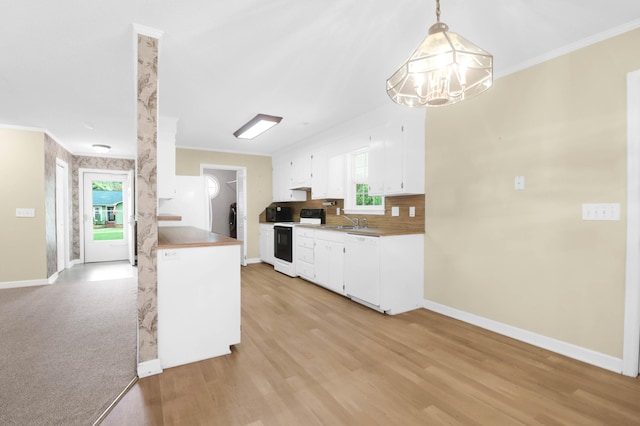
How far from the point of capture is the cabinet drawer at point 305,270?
4.51 m

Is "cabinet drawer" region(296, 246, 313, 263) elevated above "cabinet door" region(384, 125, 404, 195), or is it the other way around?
"cabinet door" region(384, 125, 404, 195)

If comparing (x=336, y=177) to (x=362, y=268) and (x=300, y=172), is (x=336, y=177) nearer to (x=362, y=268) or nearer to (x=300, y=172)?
(x=300, y=172)

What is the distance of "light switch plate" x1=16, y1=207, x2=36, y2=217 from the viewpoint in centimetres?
446

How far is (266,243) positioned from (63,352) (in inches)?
151

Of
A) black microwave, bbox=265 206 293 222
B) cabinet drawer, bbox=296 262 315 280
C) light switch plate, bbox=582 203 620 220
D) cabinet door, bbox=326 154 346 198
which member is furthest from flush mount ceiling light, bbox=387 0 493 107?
black microwave, bbox=265 206 293 222

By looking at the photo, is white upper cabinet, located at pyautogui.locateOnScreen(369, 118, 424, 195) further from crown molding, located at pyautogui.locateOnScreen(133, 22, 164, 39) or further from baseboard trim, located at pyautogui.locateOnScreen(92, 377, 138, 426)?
baseboard trim, located at pyautogui.locateOnScreen(92, 377, 138, 426)

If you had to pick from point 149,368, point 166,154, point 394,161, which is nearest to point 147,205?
point 149,368

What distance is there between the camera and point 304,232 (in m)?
4.75

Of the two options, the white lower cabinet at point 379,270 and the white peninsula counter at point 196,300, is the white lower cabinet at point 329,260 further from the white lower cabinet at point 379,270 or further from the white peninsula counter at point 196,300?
the white peninsula counter at point 196,300

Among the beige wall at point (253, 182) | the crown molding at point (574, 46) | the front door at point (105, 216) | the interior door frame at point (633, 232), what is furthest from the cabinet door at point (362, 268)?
the front door at point (105, 216)

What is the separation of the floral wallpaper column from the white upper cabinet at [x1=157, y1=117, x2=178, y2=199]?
6.40ft

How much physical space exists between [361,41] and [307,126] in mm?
2378

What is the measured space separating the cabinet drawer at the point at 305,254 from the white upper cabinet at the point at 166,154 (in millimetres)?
2120

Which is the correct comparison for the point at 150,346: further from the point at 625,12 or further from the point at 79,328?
the point at 625,12
